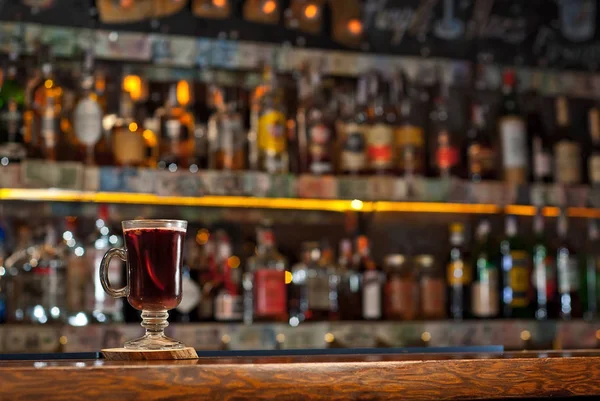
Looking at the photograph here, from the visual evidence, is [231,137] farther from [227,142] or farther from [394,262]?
[394,262]

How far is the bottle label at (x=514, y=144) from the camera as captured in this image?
103 inches

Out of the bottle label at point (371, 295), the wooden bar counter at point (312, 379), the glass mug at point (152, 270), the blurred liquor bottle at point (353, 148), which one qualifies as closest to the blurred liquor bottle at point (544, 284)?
the bottle label at point (371, 295)

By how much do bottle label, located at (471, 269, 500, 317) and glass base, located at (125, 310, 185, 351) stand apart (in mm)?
1748

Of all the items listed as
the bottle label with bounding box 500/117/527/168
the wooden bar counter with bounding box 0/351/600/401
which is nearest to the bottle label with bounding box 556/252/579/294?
the bottle label with bounding box 500/117/527/168

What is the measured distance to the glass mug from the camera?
0.94m

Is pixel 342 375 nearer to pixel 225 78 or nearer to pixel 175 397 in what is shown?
pixel 175 397

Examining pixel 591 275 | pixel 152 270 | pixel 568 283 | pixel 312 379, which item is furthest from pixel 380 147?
pixel 312 379

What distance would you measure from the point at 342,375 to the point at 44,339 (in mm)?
1503

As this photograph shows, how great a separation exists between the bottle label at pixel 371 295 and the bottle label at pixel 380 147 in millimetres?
309

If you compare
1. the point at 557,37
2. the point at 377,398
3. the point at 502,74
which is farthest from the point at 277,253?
the point at 377,398

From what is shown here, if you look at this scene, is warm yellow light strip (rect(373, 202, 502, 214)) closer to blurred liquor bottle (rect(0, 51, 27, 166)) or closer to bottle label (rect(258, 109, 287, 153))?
bottle label (rect(258, 109, 287, 153))

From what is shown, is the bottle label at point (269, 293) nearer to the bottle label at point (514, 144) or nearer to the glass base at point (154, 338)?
the bottle label at point (514, 144)

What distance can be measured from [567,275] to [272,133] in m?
1.00

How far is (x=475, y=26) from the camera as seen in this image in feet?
9.40
